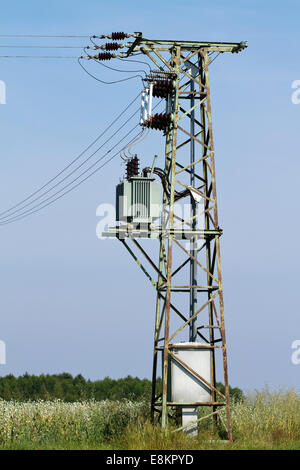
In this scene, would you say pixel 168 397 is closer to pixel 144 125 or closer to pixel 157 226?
pixel 157 226

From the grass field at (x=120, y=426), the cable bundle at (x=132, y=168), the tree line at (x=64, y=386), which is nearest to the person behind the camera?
the grass field at (x=120, y=426)

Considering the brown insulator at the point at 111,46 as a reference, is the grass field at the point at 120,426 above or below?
below

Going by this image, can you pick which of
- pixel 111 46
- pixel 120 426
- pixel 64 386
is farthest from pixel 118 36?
pixel 64 386

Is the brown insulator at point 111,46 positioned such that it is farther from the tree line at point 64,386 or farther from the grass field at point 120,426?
the tree line at point 64,386

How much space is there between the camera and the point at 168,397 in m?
28.1

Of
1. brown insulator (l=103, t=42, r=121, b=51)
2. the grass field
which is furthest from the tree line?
brown insulator (l=103, t=42, r=121, b=51)

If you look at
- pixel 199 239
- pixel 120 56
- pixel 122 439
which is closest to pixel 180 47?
pixel 120 56

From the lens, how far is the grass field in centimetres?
2783

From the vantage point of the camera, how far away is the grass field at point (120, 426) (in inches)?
1096

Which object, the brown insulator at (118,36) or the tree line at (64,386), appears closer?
the brown insulator at (118,36)

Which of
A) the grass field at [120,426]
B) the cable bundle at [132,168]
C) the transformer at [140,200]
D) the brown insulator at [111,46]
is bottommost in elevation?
the grass field at [120,426]

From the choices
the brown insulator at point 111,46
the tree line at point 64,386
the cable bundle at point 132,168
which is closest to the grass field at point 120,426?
the cable bundle at point 132,168

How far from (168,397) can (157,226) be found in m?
6.23

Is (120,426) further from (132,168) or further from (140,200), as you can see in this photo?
(132,168)
